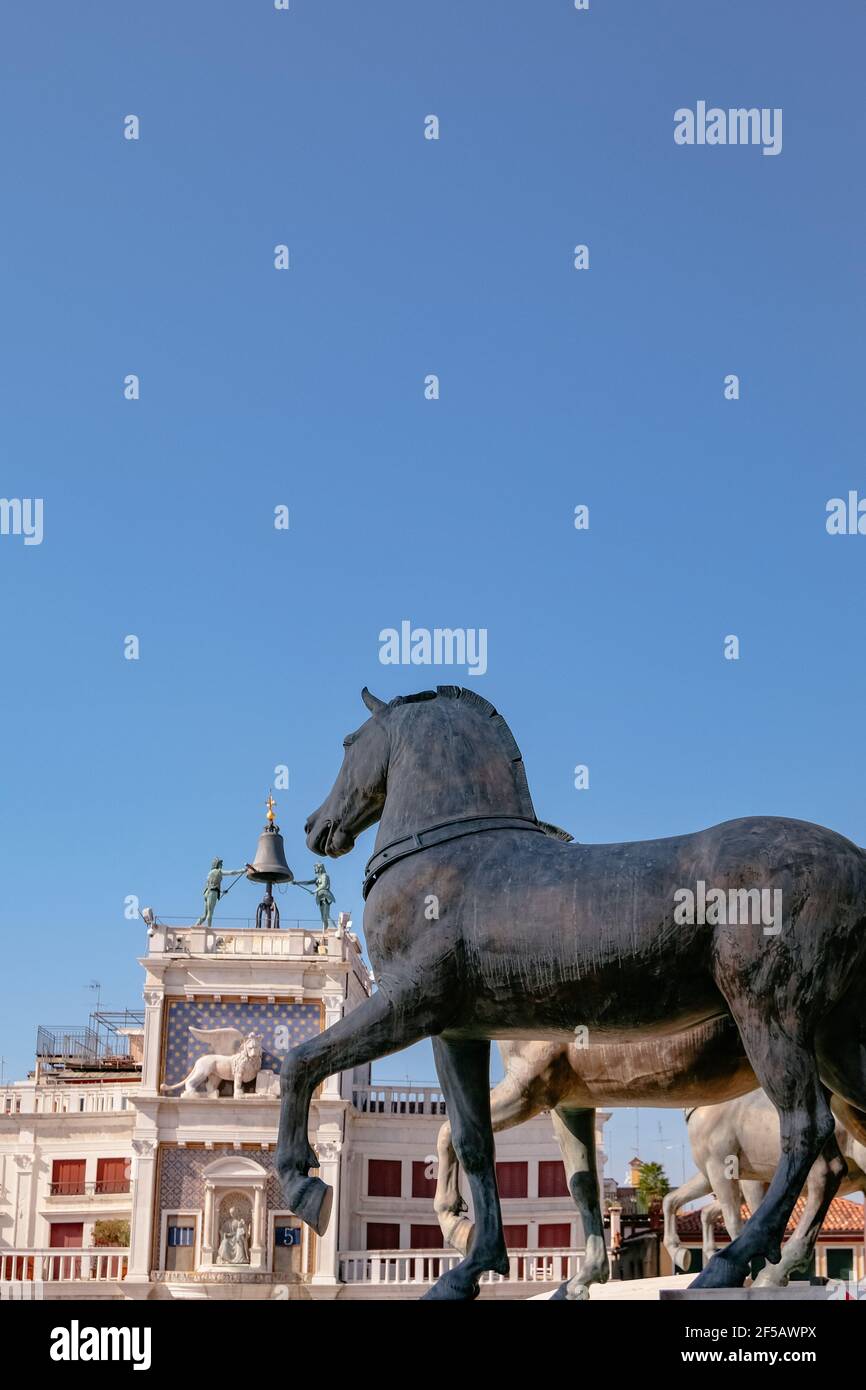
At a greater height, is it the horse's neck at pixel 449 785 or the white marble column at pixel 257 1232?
the horse's neck at pixel 449 785

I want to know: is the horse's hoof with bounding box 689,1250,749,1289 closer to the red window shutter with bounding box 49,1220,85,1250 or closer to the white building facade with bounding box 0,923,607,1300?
the white building facade with bounding box 0,923,607,1300

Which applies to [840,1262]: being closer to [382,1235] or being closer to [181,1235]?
[382,1235]

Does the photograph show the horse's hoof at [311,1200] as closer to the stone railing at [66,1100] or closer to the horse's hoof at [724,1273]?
the horse's hoof at [724,1273]

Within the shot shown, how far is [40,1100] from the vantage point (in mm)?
52250

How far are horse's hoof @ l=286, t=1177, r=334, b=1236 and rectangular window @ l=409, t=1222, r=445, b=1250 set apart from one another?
4629 cm

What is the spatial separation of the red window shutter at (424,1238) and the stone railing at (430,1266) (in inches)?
125

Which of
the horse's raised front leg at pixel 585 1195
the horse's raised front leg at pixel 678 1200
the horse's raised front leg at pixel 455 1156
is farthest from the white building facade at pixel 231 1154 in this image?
the horse's raised front leg at pixel 585 1195

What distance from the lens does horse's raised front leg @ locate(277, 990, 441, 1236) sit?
6.29m

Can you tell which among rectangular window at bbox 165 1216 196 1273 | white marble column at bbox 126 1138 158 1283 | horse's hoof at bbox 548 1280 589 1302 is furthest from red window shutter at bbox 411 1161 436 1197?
horse's hoof at bbox 548 1280 589 1302

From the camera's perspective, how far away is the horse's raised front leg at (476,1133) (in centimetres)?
664

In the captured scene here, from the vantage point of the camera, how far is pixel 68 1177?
168ft

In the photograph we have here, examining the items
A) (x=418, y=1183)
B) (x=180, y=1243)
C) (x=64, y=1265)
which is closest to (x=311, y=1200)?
(x=64, y=1265)
